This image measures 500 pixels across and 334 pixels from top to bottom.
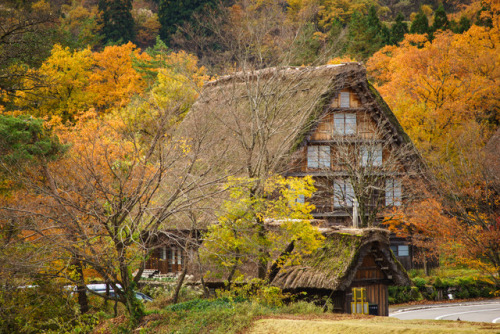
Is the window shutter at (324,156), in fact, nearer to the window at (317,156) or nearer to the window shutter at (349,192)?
the window at (317,156)

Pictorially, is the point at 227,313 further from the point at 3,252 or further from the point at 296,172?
the point at 296,172

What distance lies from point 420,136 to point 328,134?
27.4 feet

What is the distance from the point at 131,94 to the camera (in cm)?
3984

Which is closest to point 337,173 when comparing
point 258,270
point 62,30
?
point 258,270

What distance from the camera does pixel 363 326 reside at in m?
12.3

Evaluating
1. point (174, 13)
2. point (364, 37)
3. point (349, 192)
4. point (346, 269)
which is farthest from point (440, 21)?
point (346, 269)

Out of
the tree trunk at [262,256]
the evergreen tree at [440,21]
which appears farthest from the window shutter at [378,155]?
the evergreen tree at [440,21]

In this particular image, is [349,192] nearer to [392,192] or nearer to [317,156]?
[317,156]

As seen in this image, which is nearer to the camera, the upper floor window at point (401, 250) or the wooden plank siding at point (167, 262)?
the wooden plank siding at point (167, 262)

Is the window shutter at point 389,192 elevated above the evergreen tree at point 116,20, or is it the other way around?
the evergreen tree at point 116,20

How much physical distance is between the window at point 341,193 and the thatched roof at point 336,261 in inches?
408

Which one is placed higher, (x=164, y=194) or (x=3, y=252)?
(x=164, y=194)

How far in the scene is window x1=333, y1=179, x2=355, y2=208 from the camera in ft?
99.6

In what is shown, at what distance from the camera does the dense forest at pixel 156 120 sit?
15.9 meters
